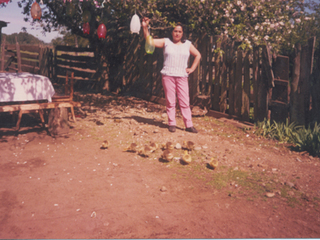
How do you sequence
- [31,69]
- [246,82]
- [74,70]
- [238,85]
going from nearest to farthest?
[246,82]
[238,85]
[74,70]
[31,69]

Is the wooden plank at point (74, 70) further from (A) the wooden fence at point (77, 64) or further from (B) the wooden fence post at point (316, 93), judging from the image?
(B) the wooden fence post at point (316, 93)

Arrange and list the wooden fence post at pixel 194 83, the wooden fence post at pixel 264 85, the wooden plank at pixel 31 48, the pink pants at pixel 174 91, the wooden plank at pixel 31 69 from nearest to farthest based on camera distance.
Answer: the pink pants at pixel 174 91 < the wooden fence post at pixel 264 85 < the wooden fence post at pixel 194 83 < the wooden plank at pixel 31 69 < the wooden plank at pixel 31 48

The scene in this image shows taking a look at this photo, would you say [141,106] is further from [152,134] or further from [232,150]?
[232,150]

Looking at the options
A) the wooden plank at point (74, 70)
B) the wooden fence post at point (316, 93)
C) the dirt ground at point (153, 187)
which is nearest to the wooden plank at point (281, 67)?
the wooden fence post at point (316, 93)

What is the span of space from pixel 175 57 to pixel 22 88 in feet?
10.0

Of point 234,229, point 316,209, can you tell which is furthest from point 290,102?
point 234,229

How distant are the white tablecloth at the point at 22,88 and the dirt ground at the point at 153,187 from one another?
0.79 meters

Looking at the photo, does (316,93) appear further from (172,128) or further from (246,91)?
(172,128)

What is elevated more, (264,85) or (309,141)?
(264,85)

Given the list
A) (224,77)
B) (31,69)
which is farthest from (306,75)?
(31,69)

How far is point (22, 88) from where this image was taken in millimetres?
5941

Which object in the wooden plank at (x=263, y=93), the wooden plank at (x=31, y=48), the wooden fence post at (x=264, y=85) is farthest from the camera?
the wooden plank at (x=31, y=48)

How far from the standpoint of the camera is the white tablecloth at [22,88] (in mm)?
5770

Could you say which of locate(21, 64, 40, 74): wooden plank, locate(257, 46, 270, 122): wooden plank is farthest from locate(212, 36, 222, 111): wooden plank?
locate(21, 64, 40, 74): wooden plank
